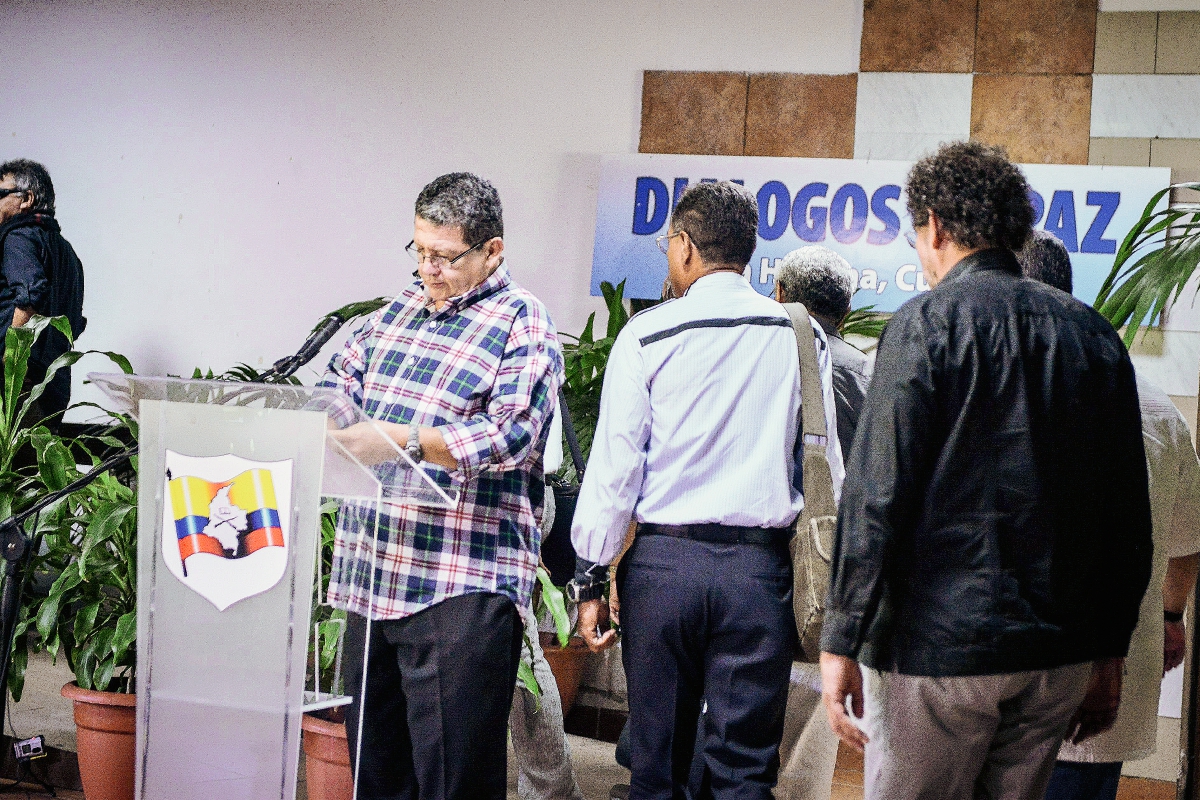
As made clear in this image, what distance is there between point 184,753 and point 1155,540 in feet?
5.31

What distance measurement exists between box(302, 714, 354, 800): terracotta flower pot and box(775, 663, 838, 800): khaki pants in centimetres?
98

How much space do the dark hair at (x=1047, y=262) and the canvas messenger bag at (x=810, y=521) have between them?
0.38 m

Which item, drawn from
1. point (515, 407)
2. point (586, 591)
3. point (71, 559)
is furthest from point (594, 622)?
point (71, 559)

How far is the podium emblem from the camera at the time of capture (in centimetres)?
180

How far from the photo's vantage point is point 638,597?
208 centimetres

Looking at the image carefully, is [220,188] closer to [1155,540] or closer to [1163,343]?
[1163,343]

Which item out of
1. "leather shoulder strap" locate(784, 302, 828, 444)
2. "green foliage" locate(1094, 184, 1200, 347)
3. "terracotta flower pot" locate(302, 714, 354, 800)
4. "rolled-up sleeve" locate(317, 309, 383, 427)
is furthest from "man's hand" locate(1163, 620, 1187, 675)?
"terracotta flower pot" locate(302, 714, 354, 800)

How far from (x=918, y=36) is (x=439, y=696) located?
3095 mm

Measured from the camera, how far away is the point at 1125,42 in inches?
157

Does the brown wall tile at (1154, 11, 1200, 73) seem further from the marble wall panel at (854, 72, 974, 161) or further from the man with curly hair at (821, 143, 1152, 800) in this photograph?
the man with curly hair at (821, 143, 1152, 800)

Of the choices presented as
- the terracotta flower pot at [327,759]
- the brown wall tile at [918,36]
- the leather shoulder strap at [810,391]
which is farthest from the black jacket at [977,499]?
the brown wall tile at [918,36]

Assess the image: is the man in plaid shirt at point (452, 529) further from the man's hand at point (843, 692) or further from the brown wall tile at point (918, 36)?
the brown wall tile at point (918, 36)

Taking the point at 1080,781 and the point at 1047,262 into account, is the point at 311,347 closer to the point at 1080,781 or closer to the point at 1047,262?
the point at 1047,262

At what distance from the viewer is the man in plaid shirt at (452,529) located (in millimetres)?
1951
